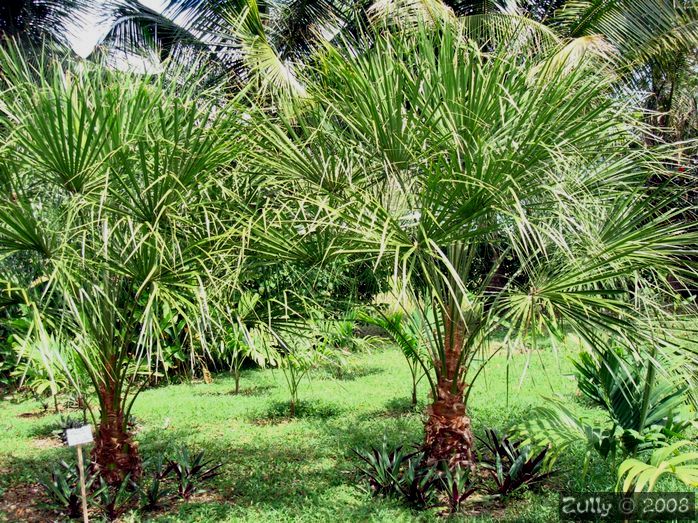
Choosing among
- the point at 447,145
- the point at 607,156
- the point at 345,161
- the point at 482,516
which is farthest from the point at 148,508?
the point at 607,156

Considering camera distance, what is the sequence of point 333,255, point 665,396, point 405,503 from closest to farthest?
point 333,255 < point 665,396 < point 405,503

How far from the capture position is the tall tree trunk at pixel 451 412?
3891mm

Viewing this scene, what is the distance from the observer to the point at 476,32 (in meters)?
9.08

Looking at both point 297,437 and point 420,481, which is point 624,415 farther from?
point 297,437

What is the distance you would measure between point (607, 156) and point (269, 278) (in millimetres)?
2315

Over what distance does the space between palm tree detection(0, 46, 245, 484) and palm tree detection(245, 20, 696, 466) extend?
0.41 meters

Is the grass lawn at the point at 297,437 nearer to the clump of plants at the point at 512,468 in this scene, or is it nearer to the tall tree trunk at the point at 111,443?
the clump of plants at the point at 512,468

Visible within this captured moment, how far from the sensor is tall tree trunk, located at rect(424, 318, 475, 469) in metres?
3.89

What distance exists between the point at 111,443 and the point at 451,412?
2252mm

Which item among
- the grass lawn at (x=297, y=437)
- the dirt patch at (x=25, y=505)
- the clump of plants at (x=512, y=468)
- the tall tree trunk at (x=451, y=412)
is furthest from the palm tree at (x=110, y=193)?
the clump of plants at (x=512, y=468)

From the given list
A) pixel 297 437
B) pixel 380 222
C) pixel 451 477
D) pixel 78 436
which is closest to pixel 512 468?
pixel 451 477

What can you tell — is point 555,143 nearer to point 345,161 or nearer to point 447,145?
point 447,145

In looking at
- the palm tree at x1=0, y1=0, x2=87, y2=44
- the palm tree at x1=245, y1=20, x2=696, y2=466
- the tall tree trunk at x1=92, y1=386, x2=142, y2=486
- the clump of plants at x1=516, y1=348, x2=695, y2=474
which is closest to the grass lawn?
the clump of plants at x1=516, y1=348, x2=695, y2=474

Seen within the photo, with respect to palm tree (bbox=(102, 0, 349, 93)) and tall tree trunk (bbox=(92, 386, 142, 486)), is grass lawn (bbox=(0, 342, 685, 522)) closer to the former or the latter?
tall tree trunk (bbox=(92, 386, 142, 486))
